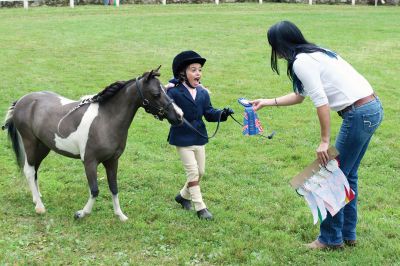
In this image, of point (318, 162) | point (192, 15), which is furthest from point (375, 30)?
point (318, 162)

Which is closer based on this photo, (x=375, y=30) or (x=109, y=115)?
(x=109, y=115)

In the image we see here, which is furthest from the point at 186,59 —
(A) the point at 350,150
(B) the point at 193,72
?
(A) the point at 350,150

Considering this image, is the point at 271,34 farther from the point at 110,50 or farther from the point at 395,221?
the point at 110,50

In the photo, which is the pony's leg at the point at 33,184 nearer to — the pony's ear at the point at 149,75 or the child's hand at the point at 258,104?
the pony's ear at the point at 149,75

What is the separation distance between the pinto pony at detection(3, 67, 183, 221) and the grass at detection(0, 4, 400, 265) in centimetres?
43

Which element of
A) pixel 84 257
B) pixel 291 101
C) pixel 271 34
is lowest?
pixel 84 257

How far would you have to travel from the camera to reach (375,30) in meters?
21.3

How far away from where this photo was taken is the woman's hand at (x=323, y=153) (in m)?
4.72

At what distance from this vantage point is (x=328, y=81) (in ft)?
15.2

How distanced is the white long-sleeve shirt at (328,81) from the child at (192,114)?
4.83ft

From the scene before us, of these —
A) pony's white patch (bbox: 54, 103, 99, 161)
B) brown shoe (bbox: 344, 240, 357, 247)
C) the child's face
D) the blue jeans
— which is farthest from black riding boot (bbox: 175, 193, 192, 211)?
brown shoe (bbox: 344, 240, 357, 247)

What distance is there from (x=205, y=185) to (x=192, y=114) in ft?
4.68

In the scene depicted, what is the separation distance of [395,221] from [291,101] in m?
1.93

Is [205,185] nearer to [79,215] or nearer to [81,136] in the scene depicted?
[79,215]
